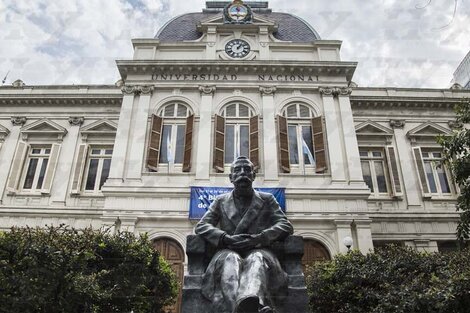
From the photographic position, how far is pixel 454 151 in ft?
32.5

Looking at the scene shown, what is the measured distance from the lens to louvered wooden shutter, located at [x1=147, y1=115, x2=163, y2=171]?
15516mm

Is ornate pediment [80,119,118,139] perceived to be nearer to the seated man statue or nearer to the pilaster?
the pilaster

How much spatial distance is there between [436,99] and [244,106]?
975 centimetres

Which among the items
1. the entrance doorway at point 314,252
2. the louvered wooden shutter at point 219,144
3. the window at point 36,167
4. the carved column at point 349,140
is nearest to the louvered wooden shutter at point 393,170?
the carved column at point 349,140

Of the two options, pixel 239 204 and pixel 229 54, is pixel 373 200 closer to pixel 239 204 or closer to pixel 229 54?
pixel 229 54

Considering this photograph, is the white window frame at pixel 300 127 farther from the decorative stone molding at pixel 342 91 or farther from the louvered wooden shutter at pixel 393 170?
the louvered wooden shutter at pixel 393 170

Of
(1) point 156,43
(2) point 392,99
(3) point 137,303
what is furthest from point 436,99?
(3) point 137,303

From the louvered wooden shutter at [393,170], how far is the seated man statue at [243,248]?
1412 cm

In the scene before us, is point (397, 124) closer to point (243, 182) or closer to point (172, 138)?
point (172, 138)

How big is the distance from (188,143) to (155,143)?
51.7 inches

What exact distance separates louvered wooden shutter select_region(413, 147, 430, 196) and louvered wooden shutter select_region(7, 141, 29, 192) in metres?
17.9

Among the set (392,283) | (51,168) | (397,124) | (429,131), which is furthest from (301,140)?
(51,168)

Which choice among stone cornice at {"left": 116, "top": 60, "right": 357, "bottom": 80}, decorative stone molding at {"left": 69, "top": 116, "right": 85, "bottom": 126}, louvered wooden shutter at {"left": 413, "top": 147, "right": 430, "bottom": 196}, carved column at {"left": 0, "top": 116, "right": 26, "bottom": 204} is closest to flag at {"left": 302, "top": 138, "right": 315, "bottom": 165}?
stone cornice at {"left": 116, "top": 60, "right": 357, "bottom": 80}

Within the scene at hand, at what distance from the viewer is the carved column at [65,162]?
17.2 m
